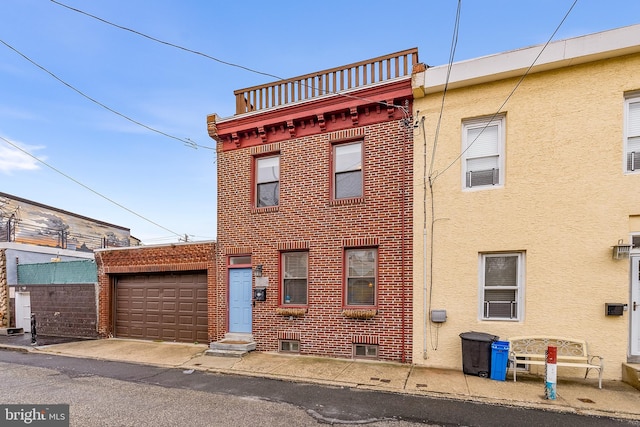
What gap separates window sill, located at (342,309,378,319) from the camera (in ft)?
28.4

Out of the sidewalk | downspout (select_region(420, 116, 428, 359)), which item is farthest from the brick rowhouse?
the sidewalk

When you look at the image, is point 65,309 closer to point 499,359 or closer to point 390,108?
point 390,108

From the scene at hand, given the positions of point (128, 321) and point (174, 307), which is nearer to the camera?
point (174, 307)

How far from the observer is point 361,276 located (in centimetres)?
910

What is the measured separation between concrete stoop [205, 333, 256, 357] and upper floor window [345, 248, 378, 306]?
126 inches

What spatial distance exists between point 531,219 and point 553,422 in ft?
13.3

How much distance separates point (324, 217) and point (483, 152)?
431cm

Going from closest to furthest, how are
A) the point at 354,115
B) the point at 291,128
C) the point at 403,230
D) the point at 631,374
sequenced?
the point at 631,374
the point at 403,230
the point at 354,115
the point at 291,128

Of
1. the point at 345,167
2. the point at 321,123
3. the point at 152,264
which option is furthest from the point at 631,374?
the point at 152,264

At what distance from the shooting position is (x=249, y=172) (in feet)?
34.7

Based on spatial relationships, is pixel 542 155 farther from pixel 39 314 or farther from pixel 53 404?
pixel 39 314

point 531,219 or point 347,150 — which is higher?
point 347,150

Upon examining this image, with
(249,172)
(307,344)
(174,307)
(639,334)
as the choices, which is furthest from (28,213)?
(639,334)

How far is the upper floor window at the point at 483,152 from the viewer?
316 inches
